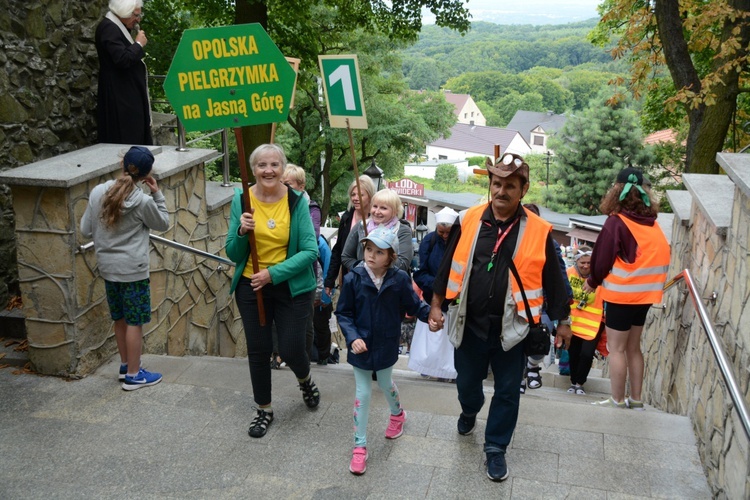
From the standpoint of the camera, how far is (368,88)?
85.8 ft

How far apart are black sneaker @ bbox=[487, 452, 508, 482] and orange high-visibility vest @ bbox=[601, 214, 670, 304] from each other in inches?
70.1

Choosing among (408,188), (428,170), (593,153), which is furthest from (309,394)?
(428,170)

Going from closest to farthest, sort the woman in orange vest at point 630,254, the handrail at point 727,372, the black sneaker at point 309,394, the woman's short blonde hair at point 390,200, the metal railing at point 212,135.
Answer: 1. the handrail at point 727,372
2. the black sneaker at point 309,394
3. the woman in orange vest at point 630,254
4. the woman's short blonde hair at point 390,200
5. the metal railing at point 212,135

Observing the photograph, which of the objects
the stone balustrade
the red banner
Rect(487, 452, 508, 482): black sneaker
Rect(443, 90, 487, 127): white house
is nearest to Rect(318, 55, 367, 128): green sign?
the stone balustrade

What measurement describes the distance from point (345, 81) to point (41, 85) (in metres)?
2.65

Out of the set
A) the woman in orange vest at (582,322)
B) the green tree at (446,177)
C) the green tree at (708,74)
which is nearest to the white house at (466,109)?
the green tree at (446,177)

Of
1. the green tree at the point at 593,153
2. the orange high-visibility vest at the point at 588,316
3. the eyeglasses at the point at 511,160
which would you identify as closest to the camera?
the eyeglasses at the point at 511,160

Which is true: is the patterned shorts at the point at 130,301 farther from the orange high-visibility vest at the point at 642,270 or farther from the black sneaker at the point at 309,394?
the orange high-visibility vest at the point at 642,270

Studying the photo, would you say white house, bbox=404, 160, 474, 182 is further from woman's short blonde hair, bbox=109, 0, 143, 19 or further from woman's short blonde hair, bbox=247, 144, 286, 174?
woman's short blonde hair, bbox=247, 144, 286, 174

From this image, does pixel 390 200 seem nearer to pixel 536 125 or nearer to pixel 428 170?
pixel 428 170

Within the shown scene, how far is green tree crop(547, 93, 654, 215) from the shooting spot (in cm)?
3806

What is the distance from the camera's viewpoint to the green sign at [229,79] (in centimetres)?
467

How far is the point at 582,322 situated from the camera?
22.0 feet

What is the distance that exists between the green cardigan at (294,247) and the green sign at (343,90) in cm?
139
